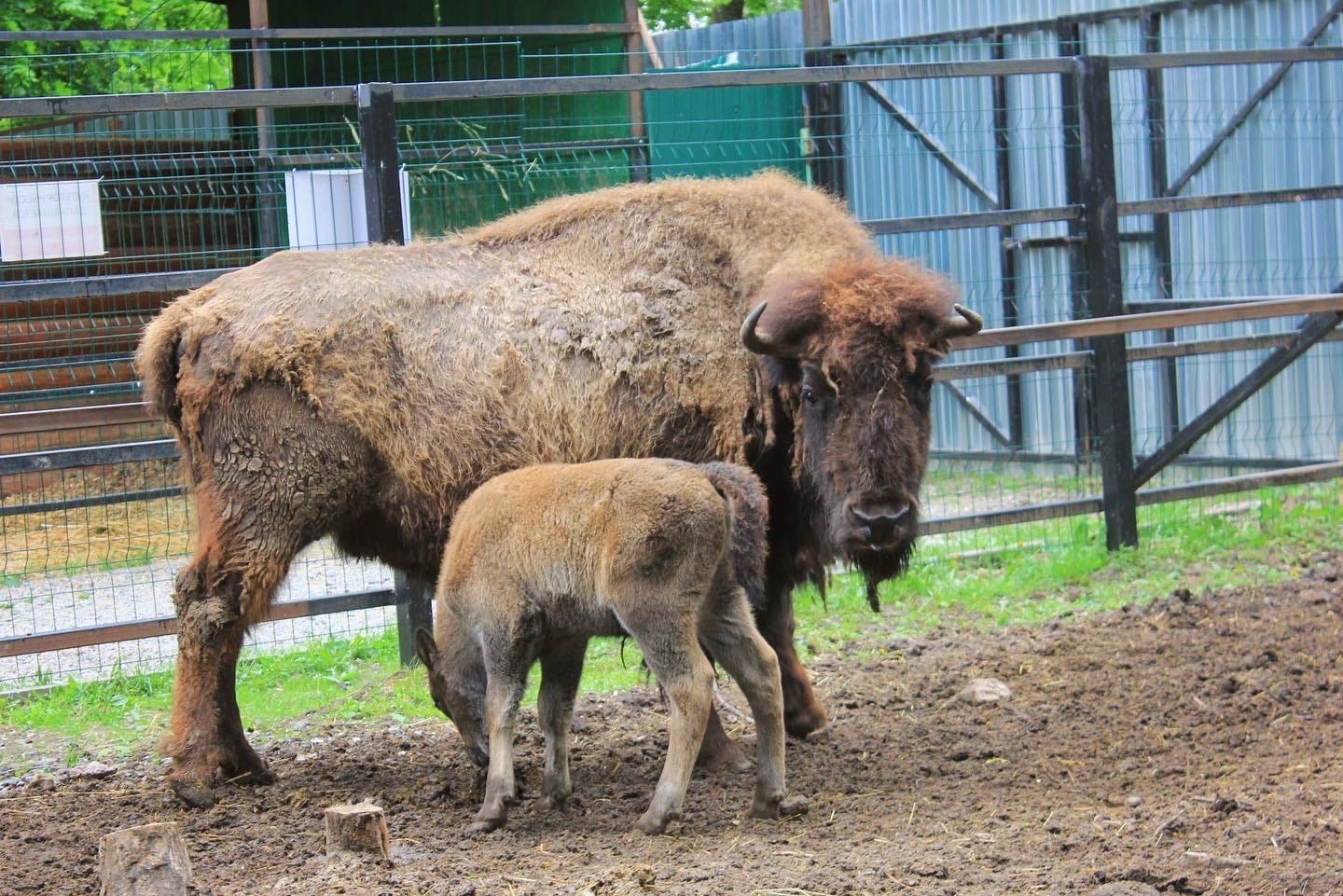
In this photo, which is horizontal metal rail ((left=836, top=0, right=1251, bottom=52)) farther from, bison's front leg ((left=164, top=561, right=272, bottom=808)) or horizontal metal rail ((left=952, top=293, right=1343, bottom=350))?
bison's front leg ((left=164, top=561, right=272, bottom=808))

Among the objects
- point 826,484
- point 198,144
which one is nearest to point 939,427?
point 198,144

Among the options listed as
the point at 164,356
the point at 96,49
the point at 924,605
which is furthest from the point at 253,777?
the point at 96,49

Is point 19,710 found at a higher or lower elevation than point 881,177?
lower

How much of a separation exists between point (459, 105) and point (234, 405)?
8943mm

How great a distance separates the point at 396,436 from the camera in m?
5.94

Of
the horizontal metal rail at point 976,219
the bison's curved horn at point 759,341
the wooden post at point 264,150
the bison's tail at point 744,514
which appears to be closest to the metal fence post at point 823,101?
the horizontal metal rail at point 976,219

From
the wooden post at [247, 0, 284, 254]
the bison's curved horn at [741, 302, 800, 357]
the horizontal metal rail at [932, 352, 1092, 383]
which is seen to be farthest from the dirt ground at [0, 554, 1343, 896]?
the wooden post at [247, 0, 284, 254]

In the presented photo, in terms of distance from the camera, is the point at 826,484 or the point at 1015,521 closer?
the point at 826,484

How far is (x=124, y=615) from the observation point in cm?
956

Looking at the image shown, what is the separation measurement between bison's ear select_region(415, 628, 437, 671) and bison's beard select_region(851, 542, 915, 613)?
163cm

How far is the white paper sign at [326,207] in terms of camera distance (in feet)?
25.7

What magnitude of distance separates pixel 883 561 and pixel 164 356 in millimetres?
3014

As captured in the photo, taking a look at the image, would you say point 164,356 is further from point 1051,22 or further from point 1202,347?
point 1051,22

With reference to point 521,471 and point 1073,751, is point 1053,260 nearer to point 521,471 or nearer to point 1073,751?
point 1073,751
